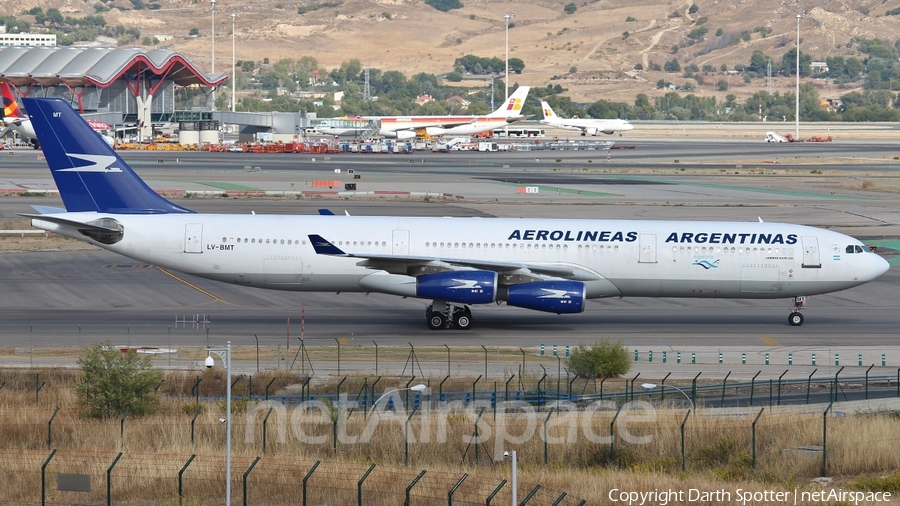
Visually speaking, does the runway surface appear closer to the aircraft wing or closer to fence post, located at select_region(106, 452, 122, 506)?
the aircraft wing

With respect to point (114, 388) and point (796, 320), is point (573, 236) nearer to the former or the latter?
point (796, 320)

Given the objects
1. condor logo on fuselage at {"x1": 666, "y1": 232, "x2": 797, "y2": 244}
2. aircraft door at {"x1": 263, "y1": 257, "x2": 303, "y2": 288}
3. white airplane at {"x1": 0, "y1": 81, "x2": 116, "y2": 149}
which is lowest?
aircraft door at {"x1": 263, "y1": 257, "x2": 303, "y2": 288}

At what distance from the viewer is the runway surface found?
4125cm

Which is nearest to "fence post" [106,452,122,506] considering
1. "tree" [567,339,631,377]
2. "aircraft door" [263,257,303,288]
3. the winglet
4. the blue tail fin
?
"tree" [567,339,631,377]

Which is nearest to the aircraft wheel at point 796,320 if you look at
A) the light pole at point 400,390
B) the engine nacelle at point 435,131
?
the light pole at point 400,390

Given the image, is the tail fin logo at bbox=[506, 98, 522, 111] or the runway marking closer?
the runway marking

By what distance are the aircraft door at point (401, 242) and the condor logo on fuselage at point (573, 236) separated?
3.87m

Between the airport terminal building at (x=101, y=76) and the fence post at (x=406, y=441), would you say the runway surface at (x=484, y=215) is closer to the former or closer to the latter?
the fence post at (x=406, y=441)

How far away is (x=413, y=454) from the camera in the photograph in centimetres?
2561

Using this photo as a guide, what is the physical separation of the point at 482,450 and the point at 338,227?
1874 cm

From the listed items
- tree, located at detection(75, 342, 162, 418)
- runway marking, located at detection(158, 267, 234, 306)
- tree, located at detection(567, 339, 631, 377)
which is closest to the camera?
tree, located at detection(75, 342, 162, 418)

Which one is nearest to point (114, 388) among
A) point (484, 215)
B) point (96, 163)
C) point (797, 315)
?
point (96, 163)

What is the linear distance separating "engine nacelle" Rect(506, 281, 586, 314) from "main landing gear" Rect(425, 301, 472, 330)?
2.16m

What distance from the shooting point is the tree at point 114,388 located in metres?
28.7
